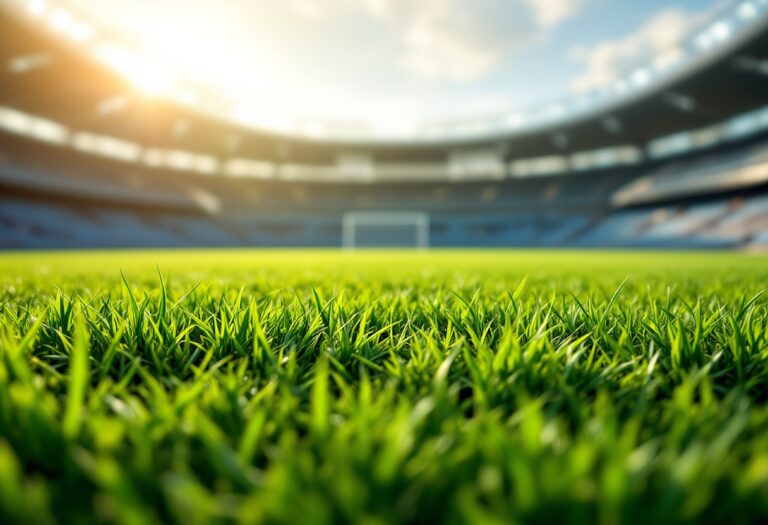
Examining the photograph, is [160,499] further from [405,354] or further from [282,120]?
[282,120]

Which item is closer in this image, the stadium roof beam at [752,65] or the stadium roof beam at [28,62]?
the stadium roof beam at [752,65]

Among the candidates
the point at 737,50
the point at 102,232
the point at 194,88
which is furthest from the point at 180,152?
the point at 737,50

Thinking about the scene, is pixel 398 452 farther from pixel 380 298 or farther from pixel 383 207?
pixel 383 207

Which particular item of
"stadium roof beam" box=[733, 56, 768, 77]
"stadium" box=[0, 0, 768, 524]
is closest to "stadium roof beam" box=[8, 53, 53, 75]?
"stadium" box=[0, 0, 768, 524]

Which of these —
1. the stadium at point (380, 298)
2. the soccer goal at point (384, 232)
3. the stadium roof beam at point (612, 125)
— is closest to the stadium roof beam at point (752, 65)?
the stadium at point (380, 298)

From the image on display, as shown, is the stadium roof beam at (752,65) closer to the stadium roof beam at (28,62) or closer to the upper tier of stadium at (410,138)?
the upper tier of stadium at (410,138)

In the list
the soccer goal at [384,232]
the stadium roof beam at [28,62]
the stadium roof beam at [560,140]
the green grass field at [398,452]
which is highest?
the stadium roof beam at [28,62]

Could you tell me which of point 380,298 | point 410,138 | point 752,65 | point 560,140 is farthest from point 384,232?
point 380,298

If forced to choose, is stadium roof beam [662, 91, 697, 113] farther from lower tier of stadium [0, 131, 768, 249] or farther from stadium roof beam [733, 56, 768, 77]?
lower tier of stadium [0, 131, 768, 249]
